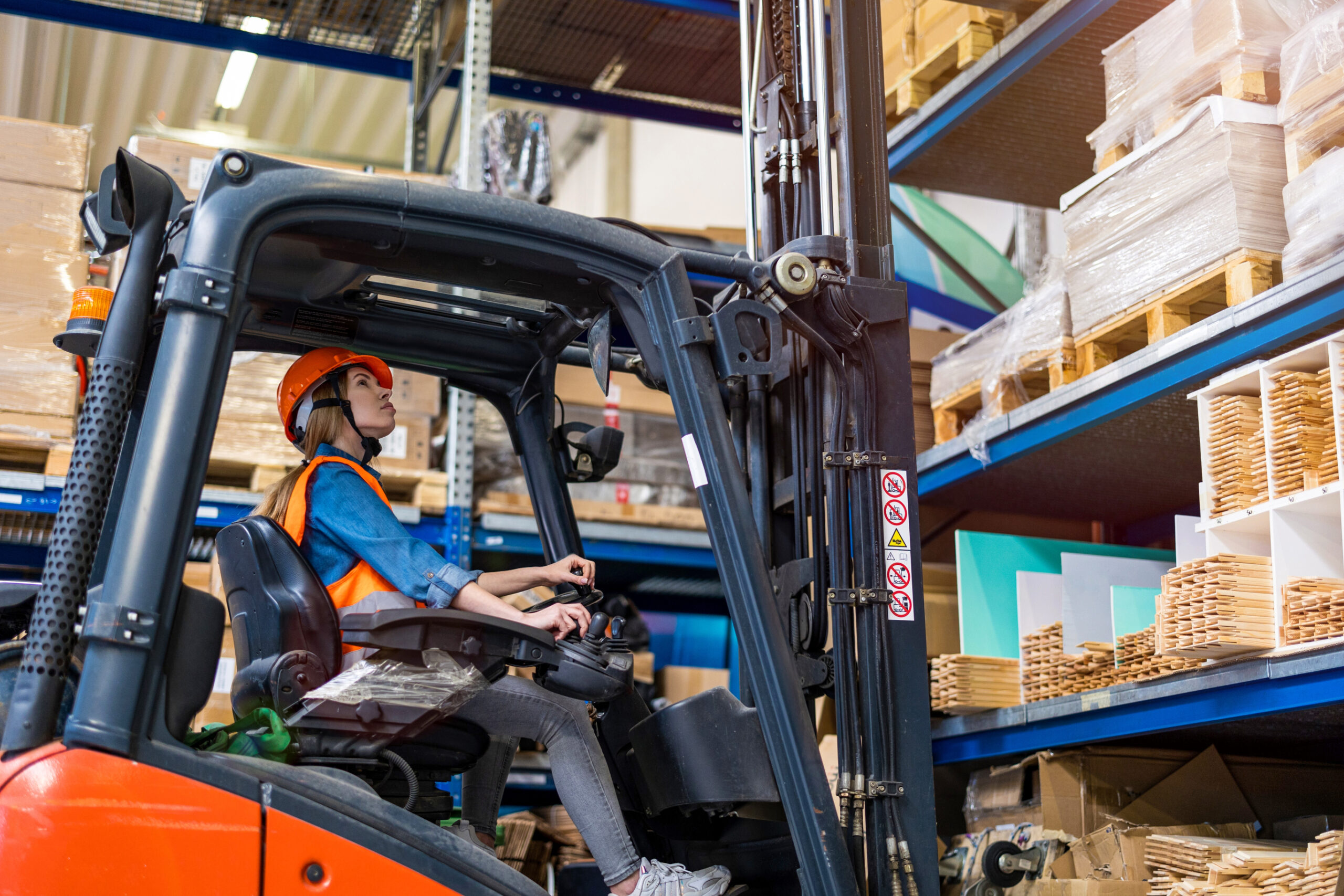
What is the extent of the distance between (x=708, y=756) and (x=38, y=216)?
4463mm

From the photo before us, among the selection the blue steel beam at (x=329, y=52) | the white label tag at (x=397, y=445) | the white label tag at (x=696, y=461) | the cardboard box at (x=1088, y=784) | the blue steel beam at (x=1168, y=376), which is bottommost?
the cardboard box at (x=1088, y=784)

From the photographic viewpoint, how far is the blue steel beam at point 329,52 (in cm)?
733

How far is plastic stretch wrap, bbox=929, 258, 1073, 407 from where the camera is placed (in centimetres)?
491

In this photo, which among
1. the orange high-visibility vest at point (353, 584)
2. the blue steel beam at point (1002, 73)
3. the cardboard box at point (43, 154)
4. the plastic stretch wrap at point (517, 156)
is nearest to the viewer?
the orange high-visibility vest at point (353, 584)

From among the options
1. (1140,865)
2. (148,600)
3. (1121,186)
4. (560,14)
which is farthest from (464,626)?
(560,14)

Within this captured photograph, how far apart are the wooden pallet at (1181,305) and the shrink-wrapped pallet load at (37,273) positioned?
437 cm

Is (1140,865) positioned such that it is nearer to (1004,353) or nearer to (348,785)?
(1004,353)

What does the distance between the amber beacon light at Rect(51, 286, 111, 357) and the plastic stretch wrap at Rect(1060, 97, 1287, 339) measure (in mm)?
3202

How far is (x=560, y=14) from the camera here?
783 centimetres

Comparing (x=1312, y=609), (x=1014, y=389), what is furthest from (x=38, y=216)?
(x=1312, y=609)

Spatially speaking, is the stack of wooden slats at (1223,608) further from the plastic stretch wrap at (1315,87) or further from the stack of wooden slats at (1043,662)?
the plastic stretch wrap at (1315,87)

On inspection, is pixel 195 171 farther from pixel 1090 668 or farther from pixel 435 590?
pixel 1090 668

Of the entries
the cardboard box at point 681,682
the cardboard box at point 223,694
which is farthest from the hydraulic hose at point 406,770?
the cardboard box at point 681,682

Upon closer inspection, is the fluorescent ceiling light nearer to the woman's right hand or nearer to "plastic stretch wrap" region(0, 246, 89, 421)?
"plastic stretch wrap" region(0, 246, 89, 421)
